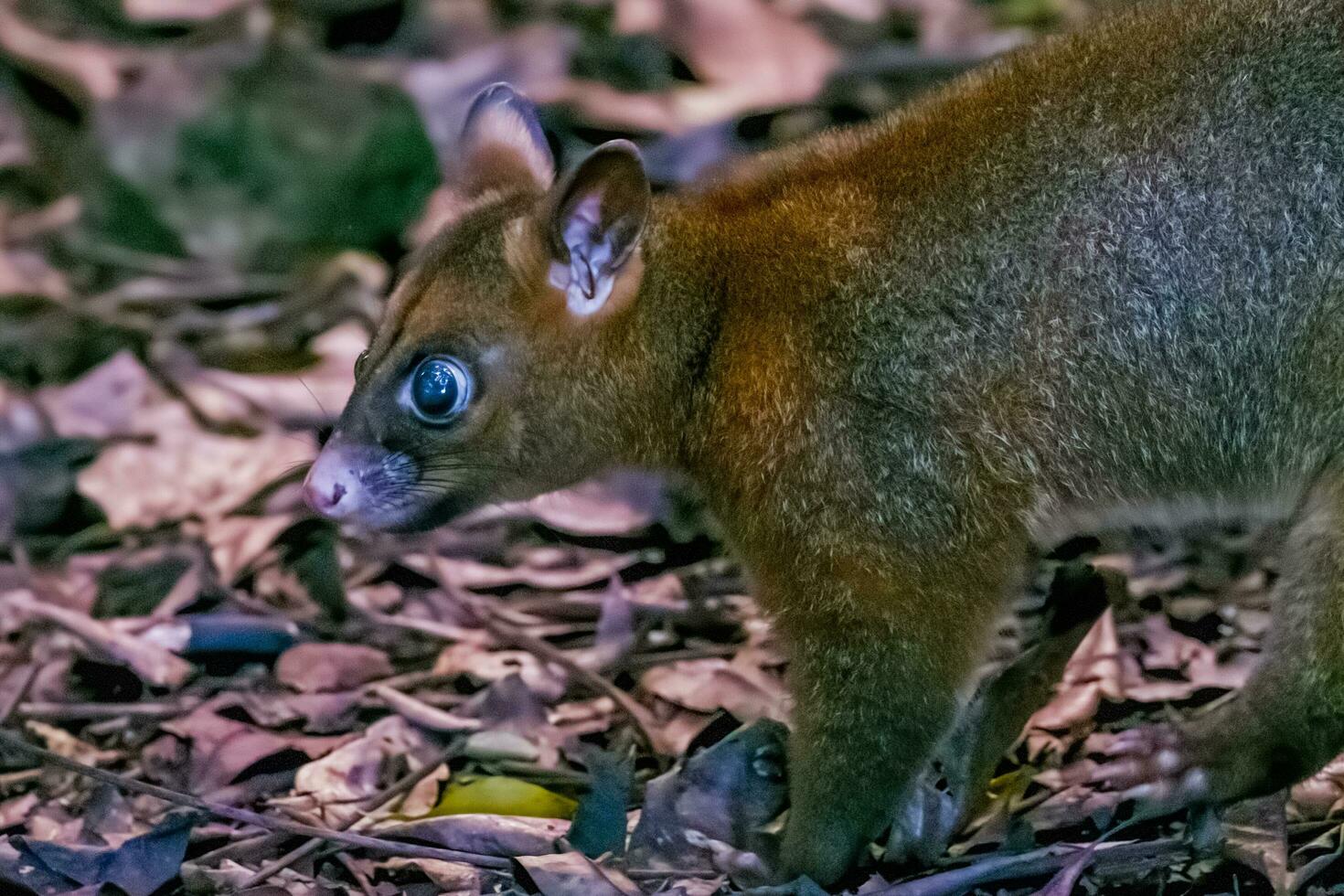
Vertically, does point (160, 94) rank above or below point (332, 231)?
above

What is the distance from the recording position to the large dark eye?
12.2ft

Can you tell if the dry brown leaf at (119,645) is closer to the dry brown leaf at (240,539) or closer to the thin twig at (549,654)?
the dry brown leaf at (240,539)

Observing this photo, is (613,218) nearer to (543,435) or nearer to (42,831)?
(543,435)

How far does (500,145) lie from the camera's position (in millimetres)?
4277

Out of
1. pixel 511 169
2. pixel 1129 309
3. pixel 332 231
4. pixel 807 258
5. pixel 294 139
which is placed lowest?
pixel 1129 309

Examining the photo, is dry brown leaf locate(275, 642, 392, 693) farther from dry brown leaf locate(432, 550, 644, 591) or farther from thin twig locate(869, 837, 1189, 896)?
thin twig locate(869, 837, 1189, 896)

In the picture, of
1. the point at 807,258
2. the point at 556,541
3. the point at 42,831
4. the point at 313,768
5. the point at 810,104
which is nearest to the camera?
the point at 807,258

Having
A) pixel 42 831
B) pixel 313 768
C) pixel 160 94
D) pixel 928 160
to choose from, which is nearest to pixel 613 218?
pixel 928 160

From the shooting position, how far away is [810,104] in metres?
6.64

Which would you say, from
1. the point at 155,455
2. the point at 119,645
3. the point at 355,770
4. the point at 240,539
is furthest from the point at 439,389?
the point at 155,455

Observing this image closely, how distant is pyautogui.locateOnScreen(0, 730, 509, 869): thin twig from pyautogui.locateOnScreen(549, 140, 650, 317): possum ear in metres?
1.42

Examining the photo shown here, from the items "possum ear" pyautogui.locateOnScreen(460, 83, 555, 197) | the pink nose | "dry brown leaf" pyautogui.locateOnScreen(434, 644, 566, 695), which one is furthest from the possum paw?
"possum ear" pyautogui.locateOnScreen(460, 83, 555, 197)

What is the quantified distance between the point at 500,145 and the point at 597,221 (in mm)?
789

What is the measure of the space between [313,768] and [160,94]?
4.48m
